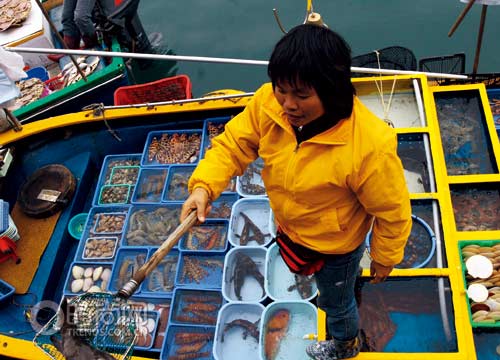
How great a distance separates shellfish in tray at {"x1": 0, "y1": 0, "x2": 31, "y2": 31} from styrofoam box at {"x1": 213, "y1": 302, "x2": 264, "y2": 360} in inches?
234

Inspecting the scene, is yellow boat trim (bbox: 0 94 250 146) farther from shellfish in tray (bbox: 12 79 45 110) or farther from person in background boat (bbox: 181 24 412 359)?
person in background boat (bbox: 181 24 412 359)

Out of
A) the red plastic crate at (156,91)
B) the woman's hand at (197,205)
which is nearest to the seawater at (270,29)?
the red plastic crate at (156,91)

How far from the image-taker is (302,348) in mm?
3195

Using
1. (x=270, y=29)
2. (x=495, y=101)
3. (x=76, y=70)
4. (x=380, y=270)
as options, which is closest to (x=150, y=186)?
(x=76, y=70)

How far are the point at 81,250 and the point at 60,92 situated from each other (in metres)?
2.37

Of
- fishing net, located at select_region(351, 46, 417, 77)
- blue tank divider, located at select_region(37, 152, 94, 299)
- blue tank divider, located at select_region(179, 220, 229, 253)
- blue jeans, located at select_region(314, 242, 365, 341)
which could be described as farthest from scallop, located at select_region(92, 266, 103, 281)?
fishing net, located at select_region(351, 46, 417, 77)

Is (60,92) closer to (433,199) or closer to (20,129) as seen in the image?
(20,129)

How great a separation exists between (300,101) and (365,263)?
6.04 ft

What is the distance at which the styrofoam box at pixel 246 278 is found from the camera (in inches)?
140

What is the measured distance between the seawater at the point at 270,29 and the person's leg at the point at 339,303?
15.4 ft

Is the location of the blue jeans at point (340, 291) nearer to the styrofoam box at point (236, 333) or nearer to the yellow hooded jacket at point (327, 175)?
the yellow hooded jacket at point (327, 175)

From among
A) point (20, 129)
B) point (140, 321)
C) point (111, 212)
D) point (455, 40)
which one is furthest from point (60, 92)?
point (455, 40)

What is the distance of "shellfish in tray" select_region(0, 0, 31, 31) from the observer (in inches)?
267

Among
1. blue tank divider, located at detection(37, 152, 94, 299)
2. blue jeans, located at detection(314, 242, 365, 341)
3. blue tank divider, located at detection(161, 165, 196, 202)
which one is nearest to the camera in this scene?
blue jeans, located at detection(314, 242, 365, 341)
